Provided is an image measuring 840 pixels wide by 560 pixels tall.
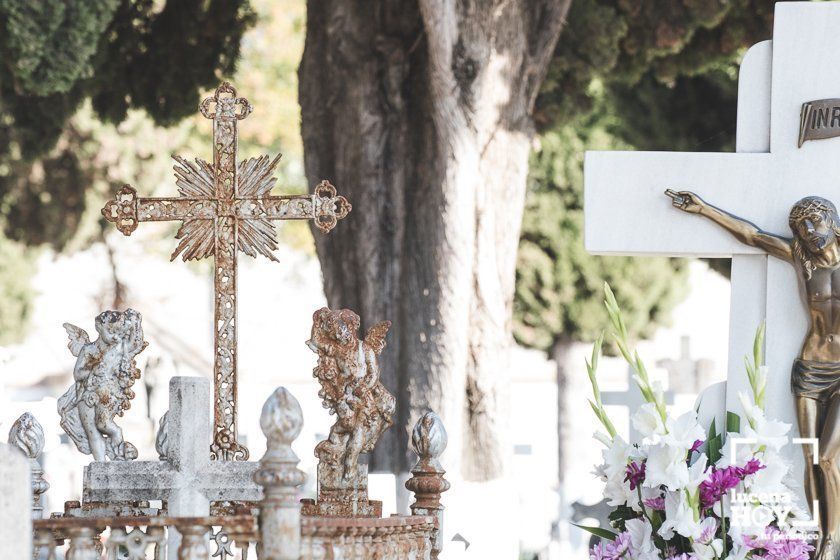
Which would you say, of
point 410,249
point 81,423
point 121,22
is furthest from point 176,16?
point 81,423

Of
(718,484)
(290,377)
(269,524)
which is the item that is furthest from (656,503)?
(290,377)

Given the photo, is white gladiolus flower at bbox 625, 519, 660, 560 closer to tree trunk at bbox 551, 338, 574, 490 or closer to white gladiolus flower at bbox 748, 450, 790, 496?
white gladiolus flower at bbox 748, 450, 790, 496

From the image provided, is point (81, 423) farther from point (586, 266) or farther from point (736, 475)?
point (586, 266)

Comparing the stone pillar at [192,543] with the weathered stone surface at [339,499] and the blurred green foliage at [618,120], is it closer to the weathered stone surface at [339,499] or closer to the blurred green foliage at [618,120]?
the weathered stone surface at [339,499]

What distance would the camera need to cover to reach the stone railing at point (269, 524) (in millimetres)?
5230

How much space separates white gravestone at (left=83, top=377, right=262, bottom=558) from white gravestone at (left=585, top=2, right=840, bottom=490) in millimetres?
2228

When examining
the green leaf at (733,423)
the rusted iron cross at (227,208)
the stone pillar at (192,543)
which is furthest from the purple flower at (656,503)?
the rusted iron cross at (227,208)

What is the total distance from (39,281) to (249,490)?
23.5 metres

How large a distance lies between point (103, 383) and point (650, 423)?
2.79 meters

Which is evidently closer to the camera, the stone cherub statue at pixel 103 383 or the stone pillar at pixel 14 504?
the stone pillar at pixel 14 504

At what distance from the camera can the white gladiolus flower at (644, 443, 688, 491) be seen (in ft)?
20.6

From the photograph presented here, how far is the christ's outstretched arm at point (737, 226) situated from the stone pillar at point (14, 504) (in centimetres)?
403

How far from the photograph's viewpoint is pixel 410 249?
466 inches

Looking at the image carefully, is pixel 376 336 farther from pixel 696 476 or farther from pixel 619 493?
pixel 696 476
